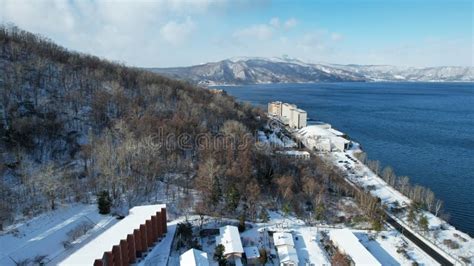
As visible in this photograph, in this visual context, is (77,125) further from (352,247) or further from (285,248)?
(352,247)

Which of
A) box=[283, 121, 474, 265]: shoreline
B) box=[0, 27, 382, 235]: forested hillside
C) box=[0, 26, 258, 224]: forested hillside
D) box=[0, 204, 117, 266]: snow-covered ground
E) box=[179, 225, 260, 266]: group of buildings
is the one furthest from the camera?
box=[0, 27, 382, 235]: forested hillside

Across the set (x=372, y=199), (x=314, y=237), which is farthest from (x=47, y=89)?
(x=372, y=199)

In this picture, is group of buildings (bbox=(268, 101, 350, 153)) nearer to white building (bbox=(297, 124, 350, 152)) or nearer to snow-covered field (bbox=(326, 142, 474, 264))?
white building (bbox=(297, 124, 350, 152))

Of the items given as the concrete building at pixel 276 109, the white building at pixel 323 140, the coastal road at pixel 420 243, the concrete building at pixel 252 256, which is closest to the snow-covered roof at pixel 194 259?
the concrete building at pixel 252 256

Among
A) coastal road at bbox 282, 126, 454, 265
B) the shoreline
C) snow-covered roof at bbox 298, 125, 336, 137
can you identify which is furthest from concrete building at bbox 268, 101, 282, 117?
coastal road at bbox 282, 126, 454, 265

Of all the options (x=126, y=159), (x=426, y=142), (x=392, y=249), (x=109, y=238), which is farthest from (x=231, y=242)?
(x=426, y=142)

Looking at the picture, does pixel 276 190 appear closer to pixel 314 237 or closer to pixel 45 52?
pixel 314 237

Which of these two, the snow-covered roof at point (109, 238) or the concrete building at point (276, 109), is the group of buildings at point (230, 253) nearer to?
the snow-covered roof at point (109, 238)

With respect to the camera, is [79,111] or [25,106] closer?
[25,106]
